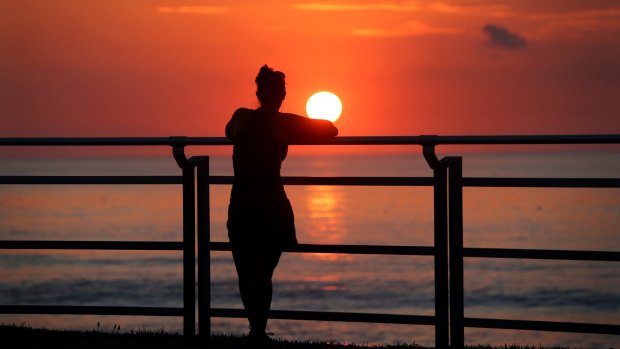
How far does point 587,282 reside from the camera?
3872cm

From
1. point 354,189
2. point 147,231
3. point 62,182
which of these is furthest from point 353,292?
point 354,189

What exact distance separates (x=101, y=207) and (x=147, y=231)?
74.5 ft

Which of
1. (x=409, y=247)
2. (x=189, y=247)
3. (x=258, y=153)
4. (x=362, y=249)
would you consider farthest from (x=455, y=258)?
(x=189, y=247)

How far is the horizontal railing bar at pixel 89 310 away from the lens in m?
6.13

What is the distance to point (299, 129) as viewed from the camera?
17.8ft

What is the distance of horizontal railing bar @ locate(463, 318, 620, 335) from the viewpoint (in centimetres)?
544

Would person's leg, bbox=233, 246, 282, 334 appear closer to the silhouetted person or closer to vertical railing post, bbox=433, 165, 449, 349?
the silhouetted person

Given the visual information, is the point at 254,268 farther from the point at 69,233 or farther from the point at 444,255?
the point at 69,233

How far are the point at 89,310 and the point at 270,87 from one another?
6.02 feet

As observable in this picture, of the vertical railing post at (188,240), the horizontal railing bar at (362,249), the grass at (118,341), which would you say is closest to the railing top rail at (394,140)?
the vertical railing post at (188,240)

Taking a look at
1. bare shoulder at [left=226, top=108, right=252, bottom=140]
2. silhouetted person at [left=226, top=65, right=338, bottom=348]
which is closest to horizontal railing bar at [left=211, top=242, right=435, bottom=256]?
silhouetted person at [left=226, top=65, right=338, bottom=348]

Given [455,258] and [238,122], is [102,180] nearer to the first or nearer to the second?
[238,122]

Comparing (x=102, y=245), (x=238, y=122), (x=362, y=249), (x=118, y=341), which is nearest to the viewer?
(x=238, y=122)

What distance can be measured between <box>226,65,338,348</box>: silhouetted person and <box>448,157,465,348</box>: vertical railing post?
732mm
